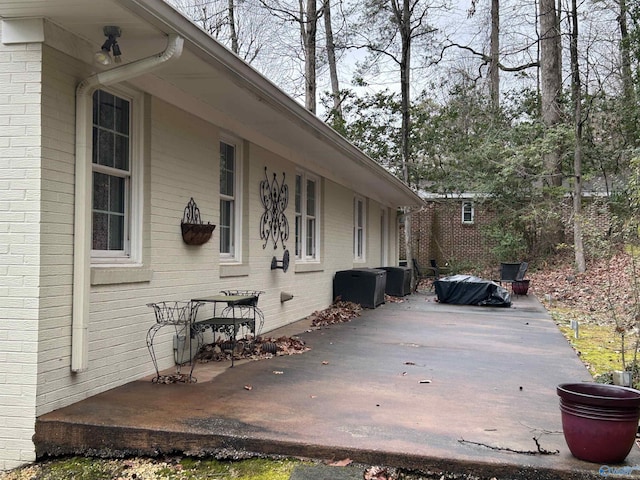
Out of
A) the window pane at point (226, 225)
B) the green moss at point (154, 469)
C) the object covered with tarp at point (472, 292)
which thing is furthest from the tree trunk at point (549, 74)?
the green moss at point (154, 469)

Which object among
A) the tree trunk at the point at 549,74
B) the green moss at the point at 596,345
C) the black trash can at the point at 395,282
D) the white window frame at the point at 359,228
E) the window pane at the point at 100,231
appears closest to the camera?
the window pane at the point at 100,231

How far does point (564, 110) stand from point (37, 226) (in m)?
17.8

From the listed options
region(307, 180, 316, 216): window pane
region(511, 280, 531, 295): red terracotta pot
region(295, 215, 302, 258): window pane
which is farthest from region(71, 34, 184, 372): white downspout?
region(511, 280, 531, 295): red terracotta pot

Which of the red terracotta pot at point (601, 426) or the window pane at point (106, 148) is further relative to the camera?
the window pane at point (106, 148)

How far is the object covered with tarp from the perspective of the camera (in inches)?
512

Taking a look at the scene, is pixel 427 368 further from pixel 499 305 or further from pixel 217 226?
pixel 499 305

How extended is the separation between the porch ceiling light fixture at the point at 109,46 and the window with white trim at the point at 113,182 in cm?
72

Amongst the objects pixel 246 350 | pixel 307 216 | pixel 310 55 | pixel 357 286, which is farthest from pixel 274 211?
pixel 310 55

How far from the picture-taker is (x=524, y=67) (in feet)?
74.1

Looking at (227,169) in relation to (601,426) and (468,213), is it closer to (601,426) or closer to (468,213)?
(601,426)

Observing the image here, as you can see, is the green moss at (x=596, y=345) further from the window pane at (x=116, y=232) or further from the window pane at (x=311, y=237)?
the window pane at (x=116, y=232)

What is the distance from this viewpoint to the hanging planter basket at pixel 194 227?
5.63 meters

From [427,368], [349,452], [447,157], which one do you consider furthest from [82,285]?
[447,157]

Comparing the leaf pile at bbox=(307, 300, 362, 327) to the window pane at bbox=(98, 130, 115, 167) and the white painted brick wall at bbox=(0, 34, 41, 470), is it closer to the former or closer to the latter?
the window pane at bbox=(98, 130, 115, 167)
